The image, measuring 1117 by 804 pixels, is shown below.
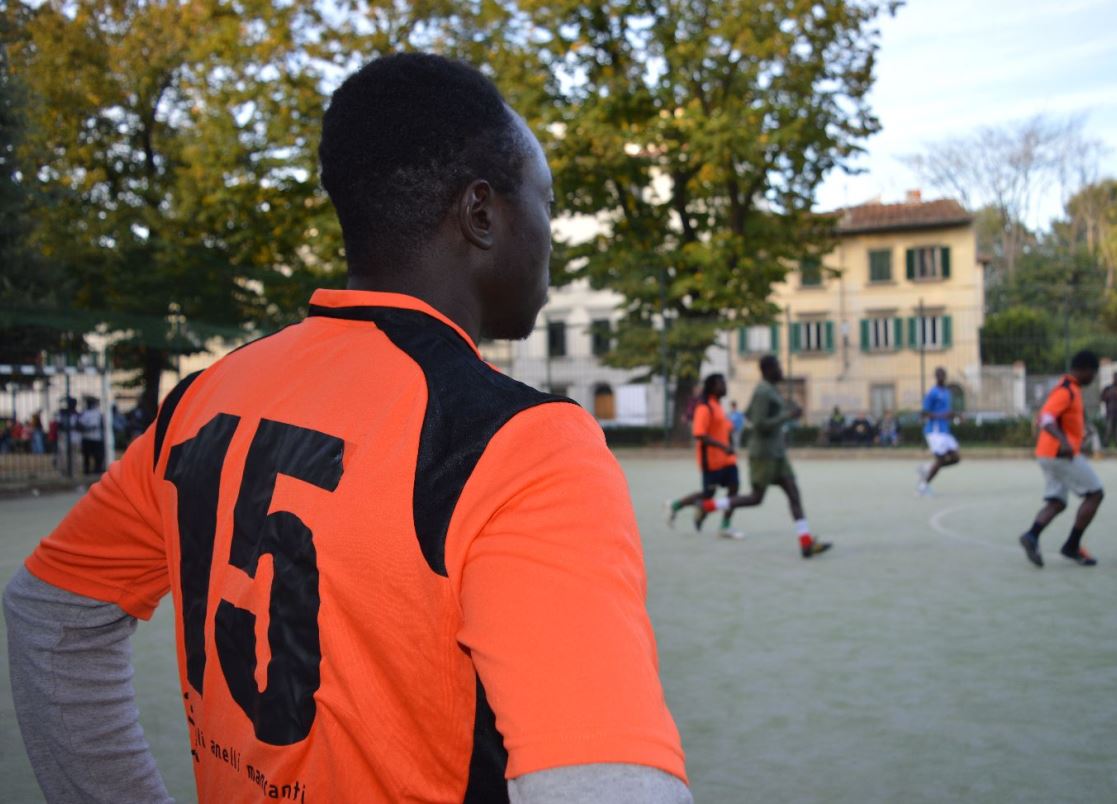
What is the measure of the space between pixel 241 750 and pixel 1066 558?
10.6 metres

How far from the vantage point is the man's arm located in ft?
5.32

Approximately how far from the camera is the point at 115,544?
1.67m

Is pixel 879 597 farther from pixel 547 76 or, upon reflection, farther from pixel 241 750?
pixel 547 76

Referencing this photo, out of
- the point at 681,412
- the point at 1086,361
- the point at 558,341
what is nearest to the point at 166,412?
the point at 1086,361

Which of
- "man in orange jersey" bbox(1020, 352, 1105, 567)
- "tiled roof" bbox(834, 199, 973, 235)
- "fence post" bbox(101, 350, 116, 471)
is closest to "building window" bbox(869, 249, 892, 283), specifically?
"tiled roof" bbox(834, 199, 973, 235)

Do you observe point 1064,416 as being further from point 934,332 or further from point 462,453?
point 934,332

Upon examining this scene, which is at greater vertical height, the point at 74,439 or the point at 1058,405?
the point at 1058,405

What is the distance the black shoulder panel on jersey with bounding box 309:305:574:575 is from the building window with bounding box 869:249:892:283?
171ft

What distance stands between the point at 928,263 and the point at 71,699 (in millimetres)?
52107

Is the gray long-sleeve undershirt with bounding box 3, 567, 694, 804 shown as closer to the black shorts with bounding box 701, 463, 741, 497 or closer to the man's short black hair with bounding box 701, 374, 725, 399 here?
the man's short black hair with bounding box 701, 374, 725, 399

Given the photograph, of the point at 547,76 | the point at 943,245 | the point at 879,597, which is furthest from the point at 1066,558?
the point at 943,245

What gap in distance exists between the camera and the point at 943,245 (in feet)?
165

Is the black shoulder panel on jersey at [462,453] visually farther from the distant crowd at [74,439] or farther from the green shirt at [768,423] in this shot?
the distant crowd at [74,439]

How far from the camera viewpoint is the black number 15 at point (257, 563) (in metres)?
1.26
